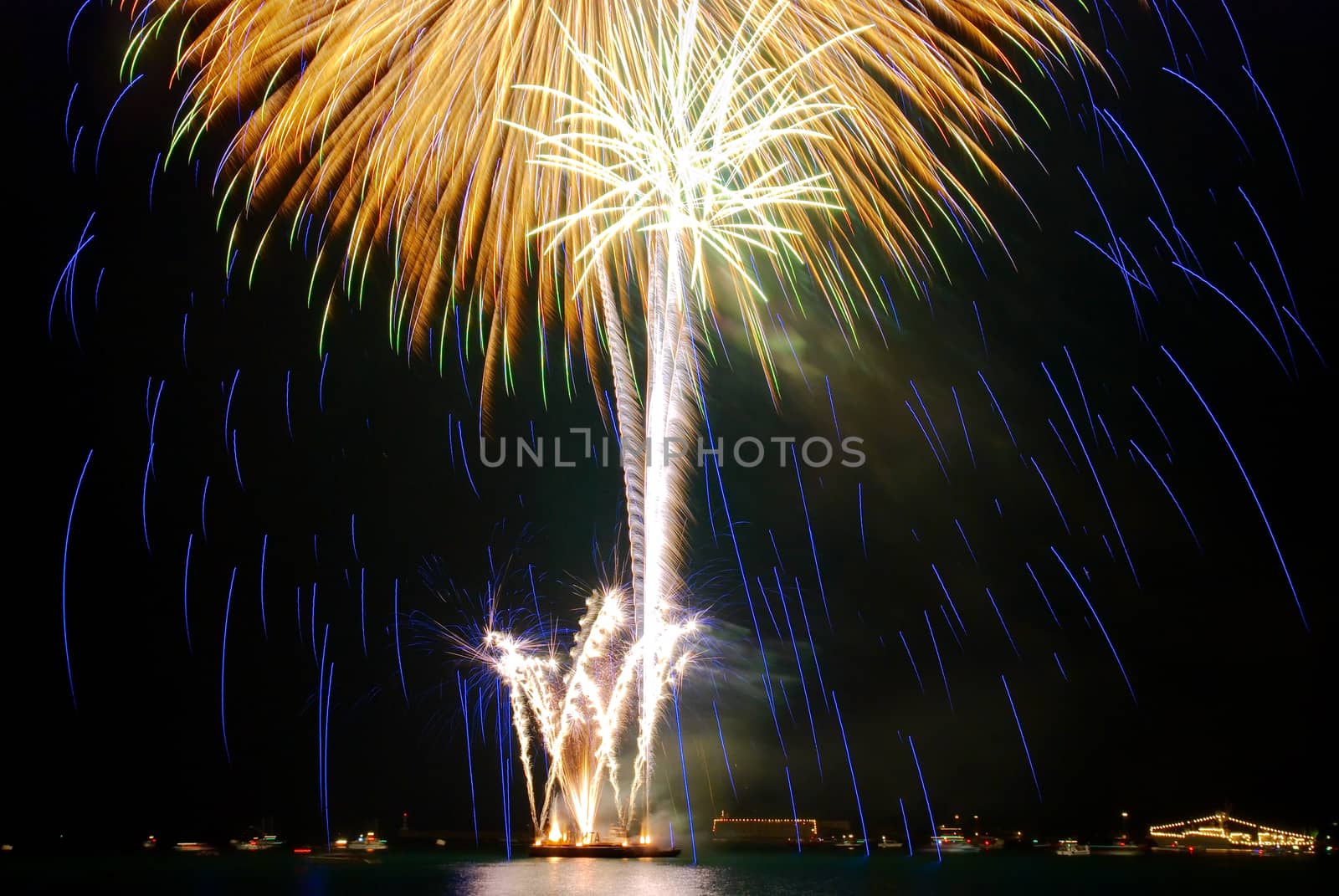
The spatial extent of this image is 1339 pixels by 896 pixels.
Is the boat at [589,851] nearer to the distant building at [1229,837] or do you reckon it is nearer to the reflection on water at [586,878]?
the reflection on water at [586,878]

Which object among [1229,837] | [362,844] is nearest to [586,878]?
[362,844]

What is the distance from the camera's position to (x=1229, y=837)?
143m

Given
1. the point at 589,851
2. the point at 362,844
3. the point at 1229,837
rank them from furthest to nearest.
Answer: the point at 1229,837 → the point at 362,844 → the point at 589,851

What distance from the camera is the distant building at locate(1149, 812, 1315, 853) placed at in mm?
133125

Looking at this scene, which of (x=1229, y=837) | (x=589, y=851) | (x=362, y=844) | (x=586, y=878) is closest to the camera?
(x=586, y=878)

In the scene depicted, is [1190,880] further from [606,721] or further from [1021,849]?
[1021,849]

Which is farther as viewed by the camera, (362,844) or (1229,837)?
(1229,837)

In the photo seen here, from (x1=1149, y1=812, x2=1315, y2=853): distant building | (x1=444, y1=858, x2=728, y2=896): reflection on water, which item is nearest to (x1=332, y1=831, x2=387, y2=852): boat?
(x1=444, y1=858, x2=728, y2=896): reflection on water

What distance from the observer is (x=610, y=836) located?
69875mm

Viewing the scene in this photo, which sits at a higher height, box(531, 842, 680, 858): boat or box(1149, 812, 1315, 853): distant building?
box(531, 842, 680, 858): boat

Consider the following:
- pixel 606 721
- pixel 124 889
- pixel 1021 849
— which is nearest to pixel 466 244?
pixel 606 721

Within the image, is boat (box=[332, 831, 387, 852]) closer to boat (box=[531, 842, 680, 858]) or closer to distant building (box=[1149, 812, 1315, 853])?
boat (box=[531, 842, 680, 858])

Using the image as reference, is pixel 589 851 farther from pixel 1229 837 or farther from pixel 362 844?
pixel 1229 837

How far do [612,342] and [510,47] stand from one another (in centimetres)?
523
